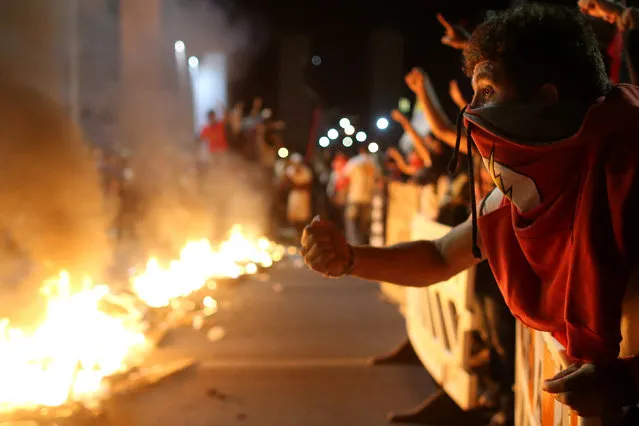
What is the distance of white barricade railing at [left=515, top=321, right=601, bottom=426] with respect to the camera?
6.25 ft

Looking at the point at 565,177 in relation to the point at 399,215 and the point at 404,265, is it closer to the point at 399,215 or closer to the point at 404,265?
the point at 404,265

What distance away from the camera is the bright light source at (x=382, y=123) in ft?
83.7

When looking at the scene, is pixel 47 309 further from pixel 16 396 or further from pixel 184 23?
pixel 184 23

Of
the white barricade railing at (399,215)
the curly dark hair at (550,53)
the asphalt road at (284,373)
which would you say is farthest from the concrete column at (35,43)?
the curly dark hair at (550,53)

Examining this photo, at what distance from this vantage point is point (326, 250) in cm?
224

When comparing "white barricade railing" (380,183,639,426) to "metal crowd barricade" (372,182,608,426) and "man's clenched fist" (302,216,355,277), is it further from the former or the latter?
"man's clenched fist" (302,216,355,277)

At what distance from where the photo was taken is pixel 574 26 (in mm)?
1563

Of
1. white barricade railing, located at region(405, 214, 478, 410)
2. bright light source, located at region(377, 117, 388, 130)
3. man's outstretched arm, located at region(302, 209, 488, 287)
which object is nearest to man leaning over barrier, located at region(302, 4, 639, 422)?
man's outstretched arm, located at region(302, 209, 488, 287)

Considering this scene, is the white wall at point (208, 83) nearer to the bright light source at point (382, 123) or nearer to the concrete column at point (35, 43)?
the concrete column at point (35, 43)

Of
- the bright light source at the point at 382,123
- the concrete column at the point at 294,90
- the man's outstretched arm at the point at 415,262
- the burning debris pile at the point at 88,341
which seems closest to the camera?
the man's outstretched arm at the point at 415,262

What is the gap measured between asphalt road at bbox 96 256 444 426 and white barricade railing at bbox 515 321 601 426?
65.6 inches

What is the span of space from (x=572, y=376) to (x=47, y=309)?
5167 mm

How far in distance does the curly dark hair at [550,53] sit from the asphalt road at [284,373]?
328 centimetres

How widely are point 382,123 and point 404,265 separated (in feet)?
79.2
